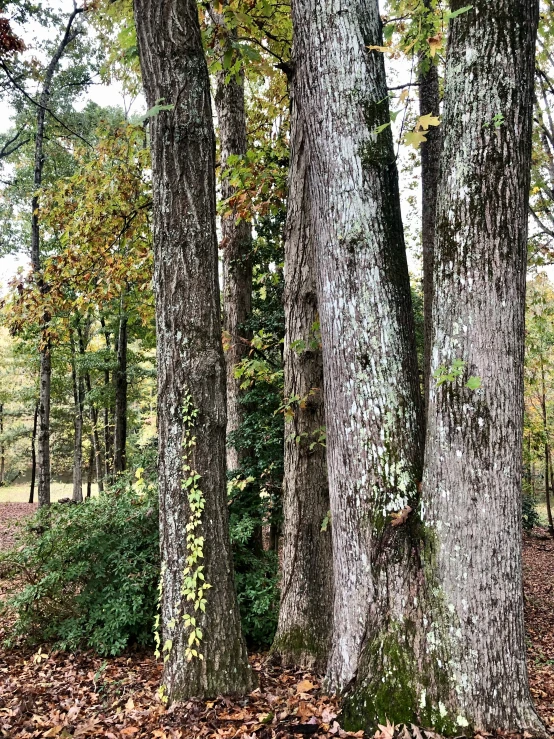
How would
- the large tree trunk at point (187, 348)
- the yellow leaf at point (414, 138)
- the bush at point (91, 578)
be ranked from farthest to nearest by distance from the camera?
1. the bush at point (91, 578)
2. the large tree trunk at point (187, 348)
3. the yellow leaf at point (414, 138)

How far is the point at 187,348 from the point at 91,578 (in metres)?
3.51

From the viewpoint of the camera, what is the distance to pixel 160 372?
3.47m

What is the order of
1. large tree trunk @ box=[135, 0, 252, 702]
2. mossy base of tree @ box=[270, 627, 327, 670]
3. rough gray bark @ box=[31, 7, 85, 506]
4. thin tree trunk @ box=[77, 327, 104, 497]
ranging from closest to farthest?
1. large tree trunk @ box=[135, 0, 252, 702]
2. mossy base of tree @ box=[270, 627, 327, 670]
3. rough gray bark @ box=[31, 7, 85, 506]
4. thin tree trunk @ box=[77, 327, 104, 497]

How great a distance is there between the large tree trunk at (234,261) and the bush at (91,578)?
2.32 meters

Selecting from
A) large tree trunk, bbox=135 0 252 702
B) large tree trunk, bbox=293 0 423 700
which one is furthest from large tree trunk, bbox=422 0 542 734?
large tree trunk, bbox=135 0 252 702

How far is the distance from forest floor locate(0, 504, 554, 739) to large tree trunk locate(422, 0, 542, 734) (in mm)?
349

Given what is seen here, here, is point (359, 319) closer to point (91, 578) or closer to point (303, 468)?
point (303, 468)

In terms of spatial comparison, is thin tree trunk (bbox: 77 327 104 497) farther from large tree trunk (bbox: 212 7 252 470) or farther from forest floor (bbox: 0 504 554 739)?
forest floor (bbox: 0 504 554 739)

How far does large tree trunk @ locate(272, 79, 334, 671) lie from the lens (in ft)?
13.1

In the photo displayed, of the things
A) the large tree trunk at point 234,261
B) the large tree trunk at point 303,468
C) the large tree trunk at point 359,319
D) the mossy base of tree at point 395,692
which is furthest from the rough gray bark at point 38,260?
the mossy base of tree at point 395,692

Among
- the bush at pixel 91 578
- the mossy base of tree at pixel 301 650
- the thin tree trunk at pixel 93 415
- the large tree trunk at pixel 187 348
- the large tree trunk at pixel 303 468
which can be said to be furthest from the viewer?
the thin tree trunk at pixel 93 415

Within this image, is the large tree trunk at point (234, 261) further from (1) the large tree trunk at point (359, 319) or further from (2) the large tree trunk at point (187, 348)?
(1) the large tree trunk at point (359, 319)

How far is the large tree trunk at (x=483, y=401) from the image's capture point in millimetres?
2574

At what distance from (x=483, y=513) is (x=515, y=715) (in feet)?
3.42
